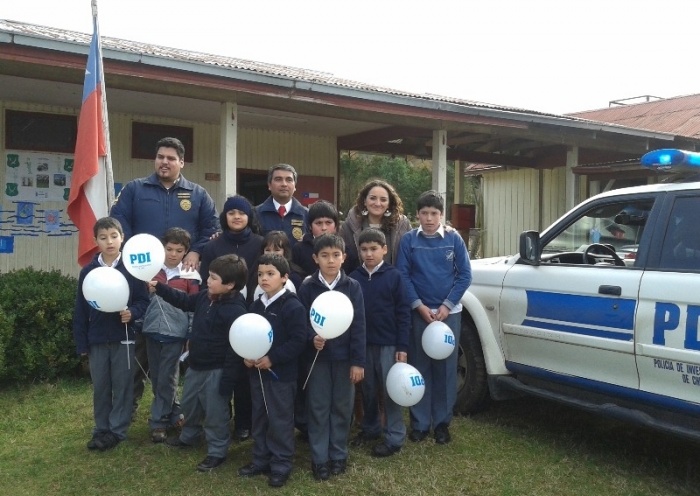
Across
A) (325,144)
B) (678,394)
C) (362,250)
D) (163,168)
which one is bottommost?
(678,394)

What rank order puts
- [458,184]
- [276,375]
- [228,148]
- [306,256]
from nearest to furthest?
1. [276,375]
2. [306,256]
3. [228,148]
4. [458,184]

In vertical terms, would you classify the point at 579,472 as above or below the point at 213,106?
below

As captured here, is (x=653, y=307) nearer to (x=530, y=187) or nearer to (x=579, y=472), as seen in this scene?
(x=579, y=472)

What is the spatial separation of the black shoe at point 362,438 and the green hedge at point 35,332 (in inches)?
107

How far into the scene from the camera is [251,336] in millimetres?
3291

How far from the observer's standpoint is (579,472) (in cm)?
372

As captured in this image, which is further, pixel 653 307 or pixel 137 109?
pixel 137 109

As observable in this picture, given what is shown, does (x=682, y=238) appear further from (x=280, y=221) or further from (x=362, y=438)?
(x=280, y=221)

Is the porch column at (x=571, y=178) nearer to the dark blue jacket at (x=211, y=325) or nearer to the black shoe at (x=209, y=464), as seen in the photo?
the dark blue jacket at (x=211, y=325)

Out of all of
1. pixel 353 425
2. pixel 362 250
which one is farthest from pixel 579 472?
pixel 362 250

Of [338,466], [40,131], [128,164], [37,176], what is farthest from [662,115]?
[338,466]

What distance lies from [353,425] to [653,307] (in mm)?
2140

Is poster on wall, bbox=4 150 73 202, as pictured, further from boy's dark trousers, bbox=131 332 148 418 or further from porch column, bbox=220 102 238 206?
boy's dark trousers, bbox=131 332 148 418

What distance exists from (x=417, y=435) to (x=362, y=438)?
37cm
